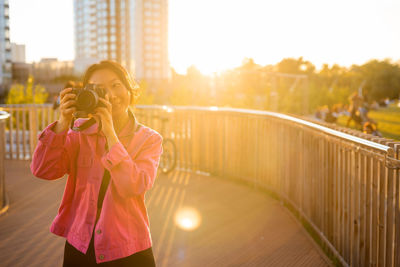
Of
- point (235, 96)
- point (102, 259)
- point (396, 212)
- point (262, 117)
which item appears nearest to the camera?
point (102, 259)

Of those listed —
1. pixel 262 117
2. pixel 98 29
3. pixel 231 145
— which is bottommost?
pixel 231 145

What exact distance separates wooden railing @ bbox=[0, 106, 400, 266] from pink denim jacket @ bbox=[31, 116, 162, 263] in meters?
A: 1.75

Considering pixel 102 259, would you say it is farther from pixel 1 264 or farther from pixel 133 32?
pixel 133 32

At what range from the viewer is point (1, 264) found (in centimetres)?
462

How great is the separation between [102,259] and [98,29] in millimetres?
150397

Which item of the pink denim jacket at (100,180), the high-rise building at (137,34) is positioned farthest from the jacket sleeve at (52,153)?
the high-rise building at (137,34)

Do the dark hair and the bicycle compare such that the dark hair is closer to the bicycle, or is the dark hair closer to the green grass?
the green grass

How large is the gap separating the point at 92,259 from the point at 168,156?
7.45 metres

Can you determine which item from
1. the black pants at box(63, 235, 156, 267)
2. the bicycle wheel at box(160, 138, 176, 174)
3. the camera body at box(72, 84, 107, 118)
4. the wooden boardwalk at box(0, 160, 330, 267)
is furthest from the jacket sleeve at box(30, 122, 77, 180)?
the bicycle wheel at box(160, 138, 176, 174)

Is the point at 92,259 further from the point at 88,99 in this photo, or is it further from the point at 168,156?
the point at 168,156

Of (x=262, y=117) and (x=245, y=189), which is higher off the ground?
(x=262, y=117)

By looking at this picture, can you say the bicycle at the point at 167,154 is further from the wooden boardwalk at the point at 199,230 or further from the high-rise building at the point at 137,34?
the high-rise building at the point at 137,34

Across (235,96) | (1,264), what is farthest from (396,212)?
(235,96)

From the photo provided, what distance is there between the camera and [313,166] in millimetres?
5520
